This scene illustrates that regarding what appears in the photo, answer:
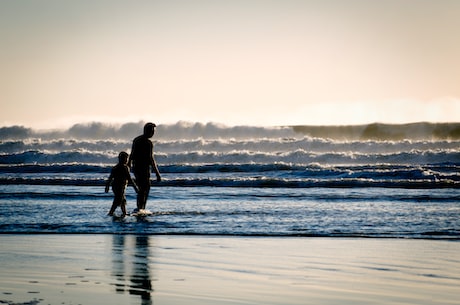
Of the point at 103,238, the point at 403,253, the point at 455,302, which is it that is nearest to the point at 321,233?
the point at 403,253

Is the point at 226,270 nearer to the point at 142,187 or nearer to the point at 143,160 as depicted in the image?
the point at 142,187

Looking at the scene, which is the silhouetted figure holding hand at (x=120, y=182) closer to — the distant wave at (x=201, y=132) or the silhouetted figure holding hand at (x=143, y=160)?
the silhouetted figure holding hand at (x=143, y=160)

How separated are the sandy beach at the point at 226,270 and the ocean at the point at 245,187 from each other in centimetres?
129

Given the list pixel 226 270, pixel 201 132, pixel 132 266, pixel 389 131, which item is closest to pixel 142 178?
pixel 132 266

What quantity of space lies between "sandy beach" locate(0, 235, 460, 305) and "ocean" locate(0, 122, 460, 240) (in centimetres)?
129

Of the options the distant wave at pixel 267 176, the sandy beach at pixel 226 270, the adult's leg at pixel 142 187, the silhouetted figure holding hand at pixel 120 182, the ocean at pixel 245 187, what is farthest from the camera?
the distant wave at pixel 267 176

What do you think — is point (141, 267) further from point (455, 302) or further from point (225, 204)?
point (225, 204)

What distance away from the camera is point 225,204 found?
51.2 feet

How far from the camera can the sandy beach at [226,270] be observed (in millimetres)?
5621

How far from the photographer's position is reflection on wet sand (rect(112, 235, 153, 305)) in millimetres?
5824

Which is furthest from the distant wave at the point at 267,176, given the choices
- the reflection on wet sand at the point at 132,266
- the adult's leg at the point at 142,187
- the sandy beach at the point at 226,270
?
the reflection on wet sand at the point at 132,266

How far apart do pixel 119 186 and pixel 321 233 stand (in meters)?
4.66

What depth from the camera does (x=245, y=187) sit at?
76.6 ft

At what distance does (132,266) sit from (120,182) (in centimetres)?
688
